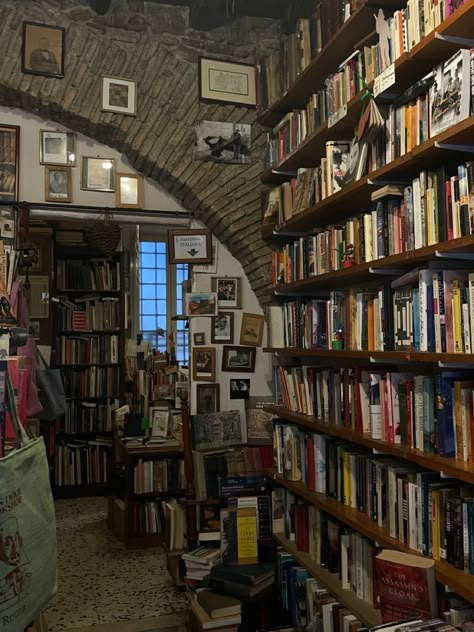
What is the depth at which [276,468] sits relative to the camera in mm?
2941

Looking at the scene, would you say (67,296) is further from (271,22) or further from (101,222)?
(271,22)

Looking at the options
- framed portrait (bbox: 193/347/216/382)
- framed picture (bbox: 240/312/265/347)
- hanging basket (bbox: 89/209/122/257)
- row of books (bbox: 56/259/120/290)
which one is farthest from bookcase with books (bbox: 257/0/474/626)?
row of books (bbox: 56/259/120/290)

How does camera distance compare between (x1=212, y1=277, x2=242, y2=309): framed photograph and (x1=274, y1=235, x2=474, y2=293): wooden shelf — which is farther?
(x1=212, y1=277, x2=242, y2=309): framed photograph

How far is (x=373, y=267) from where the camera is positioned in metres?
2.07

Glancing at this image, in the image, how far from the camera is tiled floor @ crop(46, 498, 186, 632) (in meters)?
3.00

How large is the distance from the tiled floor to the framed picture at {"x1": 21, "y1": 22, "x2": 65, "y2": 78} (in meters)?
A: 2.81

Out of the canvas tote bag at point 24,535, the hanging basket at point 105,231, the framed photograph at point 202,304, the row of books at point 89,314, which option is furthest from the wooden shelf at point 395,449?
the row of books at point 89,314

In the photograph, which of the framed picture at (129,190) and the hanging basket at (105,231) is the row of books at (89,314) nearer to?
the hanging basket at (105,231)

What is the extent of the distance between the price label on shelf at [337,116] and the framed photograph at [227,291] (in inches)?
48.4

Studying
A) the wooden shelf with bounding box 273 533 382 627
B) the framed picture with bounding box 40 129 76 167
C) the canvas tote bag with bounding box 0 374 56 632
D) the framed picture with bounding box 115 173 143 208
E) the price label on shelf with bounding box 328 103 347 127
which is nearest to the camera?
the canvas tote bag with bounding box 0 374 56 632

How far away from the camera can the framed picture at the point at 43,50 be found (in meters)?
3.00

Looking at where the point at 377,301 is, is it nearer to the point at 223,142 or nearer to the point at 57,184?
the point at 223,142

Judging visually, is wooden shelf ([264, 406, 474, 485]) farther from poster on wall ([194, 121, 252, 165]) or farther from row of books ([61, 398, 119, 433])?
row of books ([61, 398, 119, 433])

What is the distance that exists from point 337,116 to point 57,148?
5.24 feet
